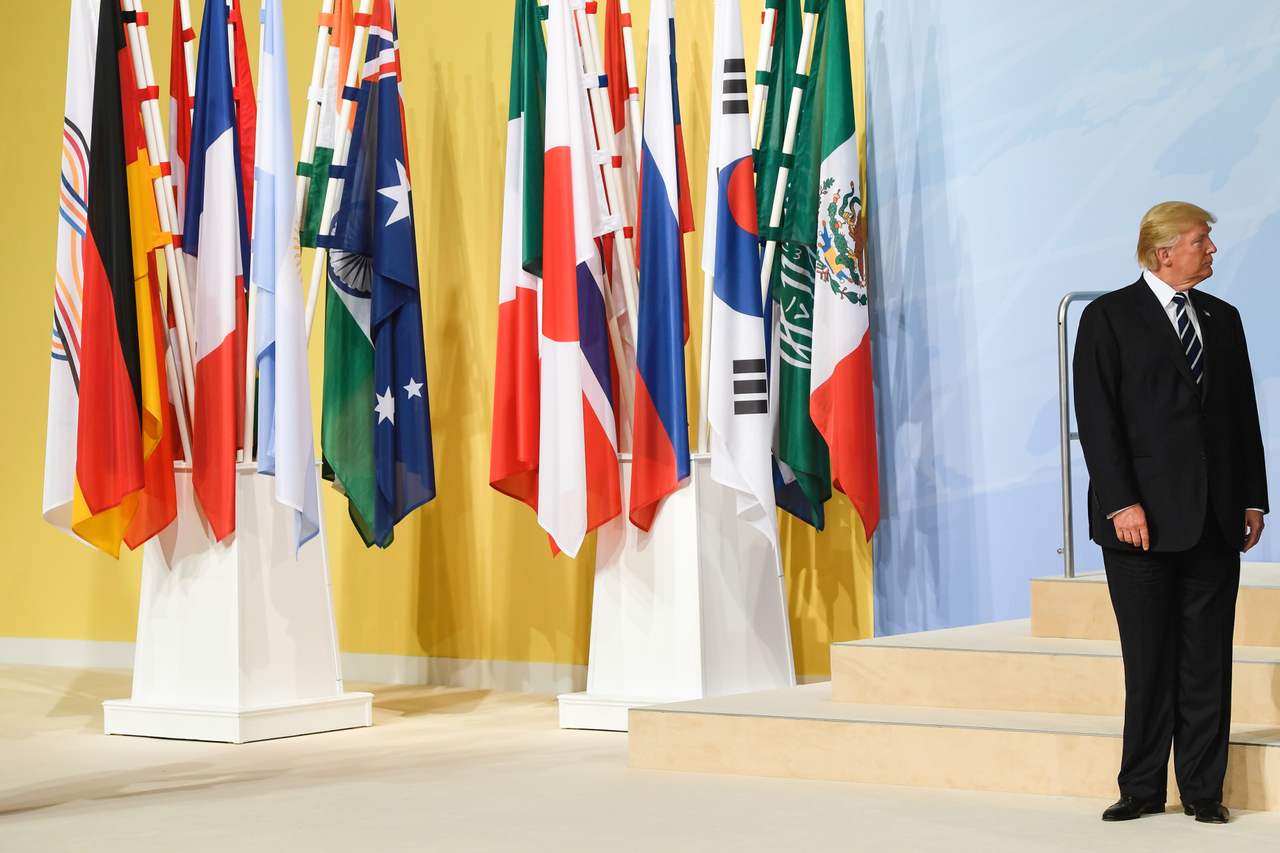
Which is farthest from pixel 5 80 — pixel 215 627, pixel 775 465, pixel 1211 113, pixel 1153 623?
pixel 1153 623

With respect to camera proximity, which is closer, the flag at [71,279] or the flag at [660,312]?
the flag at [660,312]

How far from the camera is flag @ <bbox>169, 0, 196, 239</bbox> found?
4965 millimetres

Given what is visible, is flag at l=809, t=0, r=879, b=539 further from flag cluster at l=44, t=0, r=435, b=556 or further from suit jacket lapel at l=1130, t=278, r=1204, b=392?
suit jacket lapel at l=1130, t=278, r=1204, b=392

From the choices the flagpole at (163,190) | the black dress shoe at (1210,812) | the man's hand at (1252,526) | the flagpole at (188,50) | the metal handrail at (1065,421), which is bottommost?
the black dress shoe at (1210,812)

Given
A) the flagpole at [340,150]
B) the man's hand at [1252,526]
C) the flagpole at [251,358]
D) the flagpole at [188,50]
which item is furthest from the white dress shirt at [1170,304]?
the flagpole at [188,50]

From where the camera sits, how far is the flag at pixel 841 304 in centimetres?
463

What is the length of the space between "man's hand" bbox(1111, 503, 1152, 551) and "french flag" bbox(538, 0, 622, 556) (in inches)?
78.5

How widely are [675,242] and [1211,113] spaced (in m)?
1.71

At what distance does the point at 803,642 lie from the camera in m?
5.15

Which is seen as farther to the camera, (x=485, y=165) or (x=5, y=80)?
(x=5, y=80)

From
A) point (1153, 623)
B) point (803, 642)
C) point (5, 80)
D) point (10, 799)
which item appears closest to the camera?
point (1153, 623)

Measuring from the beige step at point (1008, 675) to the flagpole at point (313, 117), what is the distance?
2.33 meters

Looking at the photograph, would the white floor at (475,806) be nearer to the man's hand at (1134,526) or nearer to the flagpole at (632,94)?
the man's hand at (1134,526)

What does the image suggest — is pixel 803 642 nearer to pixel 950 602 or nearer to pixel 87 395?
pixel 950 602
